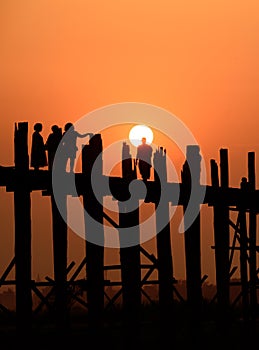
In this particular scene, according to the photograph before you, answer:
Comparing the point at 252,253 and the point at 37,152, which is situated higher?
the point at 37,152

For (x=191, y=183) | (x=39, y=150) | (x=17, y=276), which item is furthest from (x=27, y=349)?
(x=191, y=183)

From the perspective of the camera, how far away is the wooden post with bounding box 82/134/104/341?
49.4ft

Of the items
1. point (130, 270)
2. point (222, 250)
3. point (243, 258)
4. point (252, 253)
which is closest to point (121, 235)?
point (130, 270)

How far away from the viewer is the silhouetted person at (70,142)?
593 inches

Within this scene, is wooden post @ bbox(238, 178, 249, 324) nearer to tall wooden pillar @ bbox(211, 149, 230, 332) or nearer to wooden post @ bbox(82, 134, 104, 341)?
tall wooden pillar @ bbox(211, 149, 230, 332)

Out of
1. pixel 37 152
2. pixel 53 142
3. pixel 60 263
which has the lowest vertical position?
pixel 60 263

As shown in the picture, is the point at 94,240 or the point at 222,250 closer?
the point at 94,240

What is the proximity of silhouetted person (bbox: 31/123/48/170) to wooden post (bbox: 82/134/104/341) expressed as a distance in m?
0.65

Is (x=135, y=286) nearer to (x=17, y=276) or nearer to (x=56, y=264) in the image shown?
(x=56, y=264)

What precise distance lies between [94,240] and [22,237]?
168 centimetres

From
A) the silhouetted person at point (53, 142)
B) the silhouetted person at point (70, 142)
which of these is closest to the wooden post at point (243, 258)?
the silhouetted person at point (70, 142)

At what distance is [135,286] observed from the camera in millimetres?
15898

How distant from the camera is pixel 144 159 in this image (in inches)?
703

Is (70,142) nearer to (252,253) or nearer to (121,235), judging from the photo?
(121,235)
